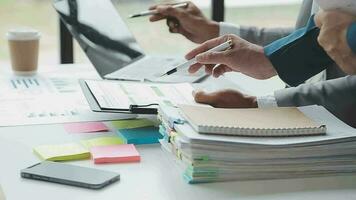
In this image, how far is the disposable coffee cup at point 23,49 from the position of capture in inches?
71.6

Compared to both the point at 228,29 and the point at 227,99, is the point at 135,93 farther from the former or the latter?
the point at 228,29

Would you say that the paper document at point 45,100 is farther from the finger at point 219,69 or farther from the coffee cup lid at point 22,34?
the finger at point 219,69

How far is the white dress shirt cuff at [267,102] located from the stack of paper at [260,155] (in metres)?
0.22

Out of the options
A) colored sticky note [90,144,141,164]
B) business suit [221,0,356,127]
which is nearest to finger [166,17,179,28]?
business suit [221,0,356,127]

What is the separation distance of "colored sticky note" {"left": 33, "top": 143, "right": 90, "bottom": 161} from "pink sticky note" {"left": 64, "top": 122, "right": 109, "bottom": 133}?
0.12 m

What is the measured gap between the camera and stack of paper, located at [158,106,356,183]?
3.38 feet

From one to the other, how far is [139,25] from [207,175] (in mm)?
2124

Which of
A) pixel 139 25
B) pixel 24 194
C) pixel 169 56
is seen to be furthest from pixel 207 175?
pixel 139 25

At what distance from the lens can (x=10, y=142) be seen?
1.27 metres

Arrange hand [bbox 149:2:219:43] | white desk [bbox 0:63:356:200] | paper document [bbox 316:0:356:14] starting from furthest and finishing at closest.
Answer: hand [bbox 149:2:219:43]
paper document [bbox 316:0:356:14]
white desk [bbox 0:63:356:200]

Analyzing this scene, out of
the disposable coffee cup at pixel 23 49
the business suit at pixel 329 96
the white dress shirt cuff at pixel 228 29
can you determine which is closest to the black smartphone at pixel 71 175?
the business suit at pixel 329 96

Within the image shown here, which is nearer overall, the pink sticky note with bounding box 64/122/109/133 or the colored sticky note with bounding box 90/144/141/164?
the colored sticky note with bounding box 90/144/141/164

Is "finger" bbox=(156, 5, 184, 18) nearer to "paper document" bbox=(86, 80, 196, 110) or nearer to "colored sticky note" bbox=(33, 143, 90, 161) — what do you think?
"paper document" bbox=(86, 80, 196, 110)

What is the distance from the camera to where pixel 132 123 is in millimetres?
1384
